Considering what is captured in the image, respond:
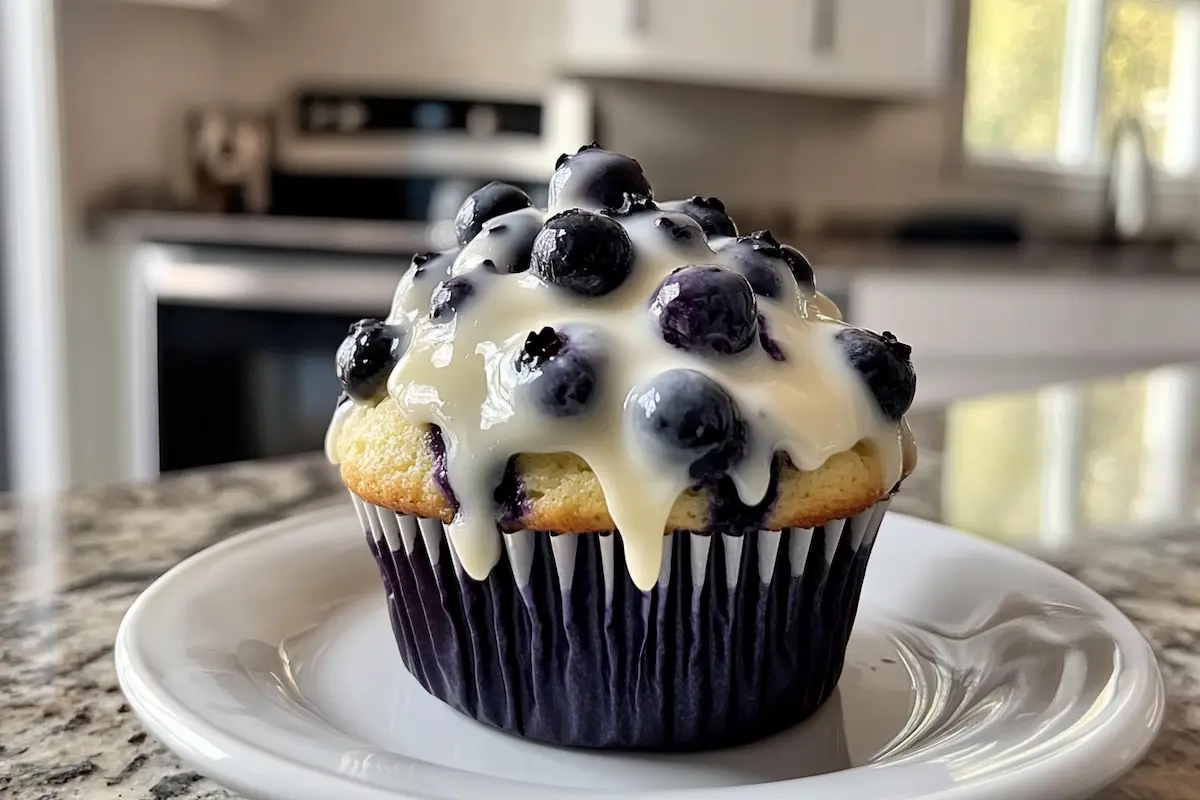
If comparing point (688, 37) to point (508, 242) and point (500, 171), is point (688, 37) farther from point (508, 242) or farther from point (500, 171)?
point (508, 242)

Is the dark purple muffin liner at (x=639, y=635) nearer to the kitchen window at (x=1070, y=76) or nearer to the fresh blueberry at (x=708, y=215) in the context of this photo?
the fresh blueberry at (x=708, y=215)

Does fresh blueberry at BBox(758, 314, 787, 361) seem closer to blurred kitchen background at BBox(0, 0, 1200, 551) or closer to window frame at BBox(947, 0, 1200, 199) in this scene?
blurred kitchen background at BBox(0, 0, 1200, 551)

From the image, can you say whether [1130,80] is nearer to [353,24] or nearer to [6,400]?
[353,24]

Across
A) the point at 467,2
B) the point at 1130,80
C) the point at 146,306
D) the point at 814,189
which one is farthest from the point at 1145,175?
the point at 146,306

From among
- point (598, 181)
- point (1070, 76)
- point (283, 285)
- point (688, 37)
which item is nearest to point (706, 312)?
point (598, 181)

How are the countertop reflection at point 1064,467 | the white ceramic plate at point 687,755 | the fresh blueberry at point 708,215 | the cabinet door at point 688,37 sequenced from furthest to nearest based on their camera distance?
the cabinet door at point 688,37, the countertop reflection at point 1064,467, the fresh blueberry at point 708,215, the white ceramic plate at point 687,755

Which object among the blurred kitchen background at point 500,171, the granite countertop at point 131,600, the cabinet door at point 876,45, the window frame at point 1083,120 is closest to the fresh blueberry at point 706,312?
the granite countertop at point 131,600

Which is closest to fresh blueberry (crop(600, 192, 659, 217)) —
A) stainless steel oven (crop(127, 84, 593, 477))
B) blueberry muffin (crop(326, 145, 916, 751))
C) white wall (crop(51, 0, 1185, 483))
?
blueberry muffin (crop(326, 145, 916, 751))
